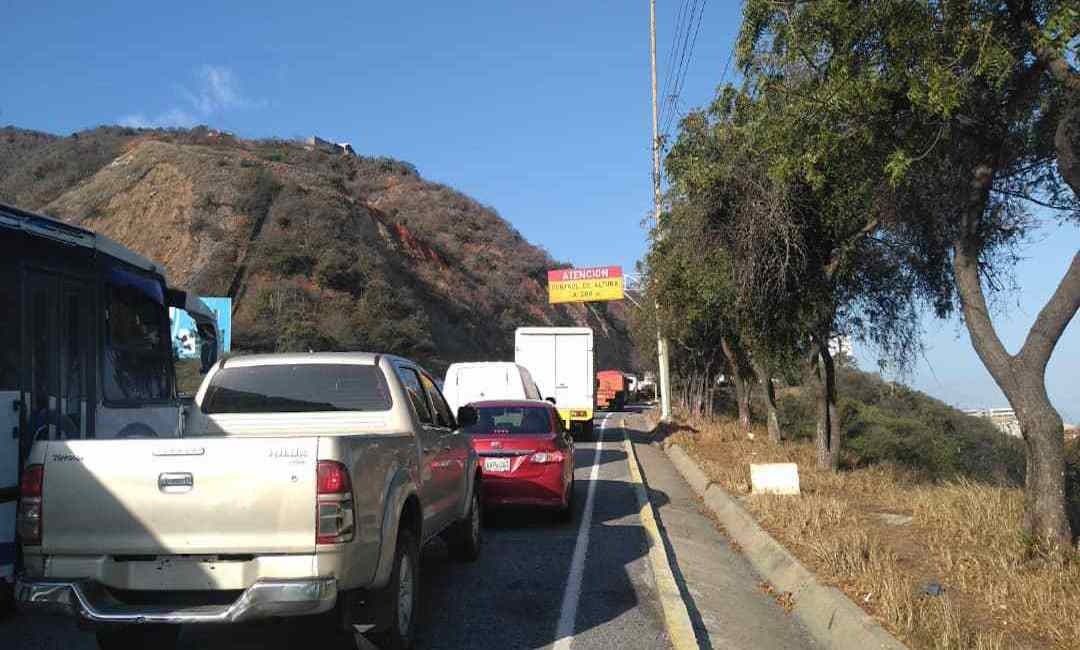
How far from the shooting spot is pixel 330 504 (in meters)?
5.35

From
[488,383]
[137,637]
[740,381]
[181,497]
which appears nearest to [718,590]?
[137,637]

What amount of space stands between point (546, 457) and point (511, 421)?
1.01 metres

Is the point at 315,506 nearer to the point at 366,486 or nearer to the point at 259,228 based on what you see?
the point at 366,486

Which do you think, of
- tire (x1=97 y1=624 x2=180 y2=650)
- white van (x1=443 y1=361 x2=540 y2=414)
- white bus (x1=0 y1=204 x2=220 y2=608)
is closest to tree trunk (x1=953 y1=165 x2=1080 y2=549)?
tire (x1=97 y1=624 x2=180 y2=650)

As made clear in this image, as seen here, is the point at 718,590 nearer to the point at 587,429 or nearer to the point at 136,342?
the point at 136,342

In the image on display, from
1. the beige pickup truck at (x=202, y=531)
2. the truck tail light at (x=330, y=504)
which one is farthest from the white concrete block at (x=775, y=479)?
the truck tail light at (x=330, y=504)

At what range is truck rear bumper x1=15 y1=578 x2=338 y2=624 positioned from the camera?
527cm

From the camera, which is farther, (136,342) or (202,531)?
(136,342)

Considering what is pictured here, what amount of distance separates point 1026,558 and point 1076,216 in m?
4.91

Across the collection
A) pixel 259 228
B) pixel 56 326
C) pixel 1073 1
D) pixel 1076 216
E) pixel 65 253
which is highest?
pixel 259 228

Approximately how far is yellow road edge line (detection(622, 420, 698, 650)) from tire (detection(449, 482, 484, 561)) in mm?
1763

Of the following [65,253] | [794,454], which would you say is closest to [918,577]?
[65,253]

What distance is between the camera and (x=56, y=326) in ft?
25.0

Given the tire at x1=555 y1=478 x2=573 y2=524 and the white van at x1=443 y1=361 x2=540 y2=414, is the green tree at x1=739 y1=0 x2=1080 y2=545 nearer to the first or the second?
the tire at x1=555 y1=478 x2=573 y2=524
